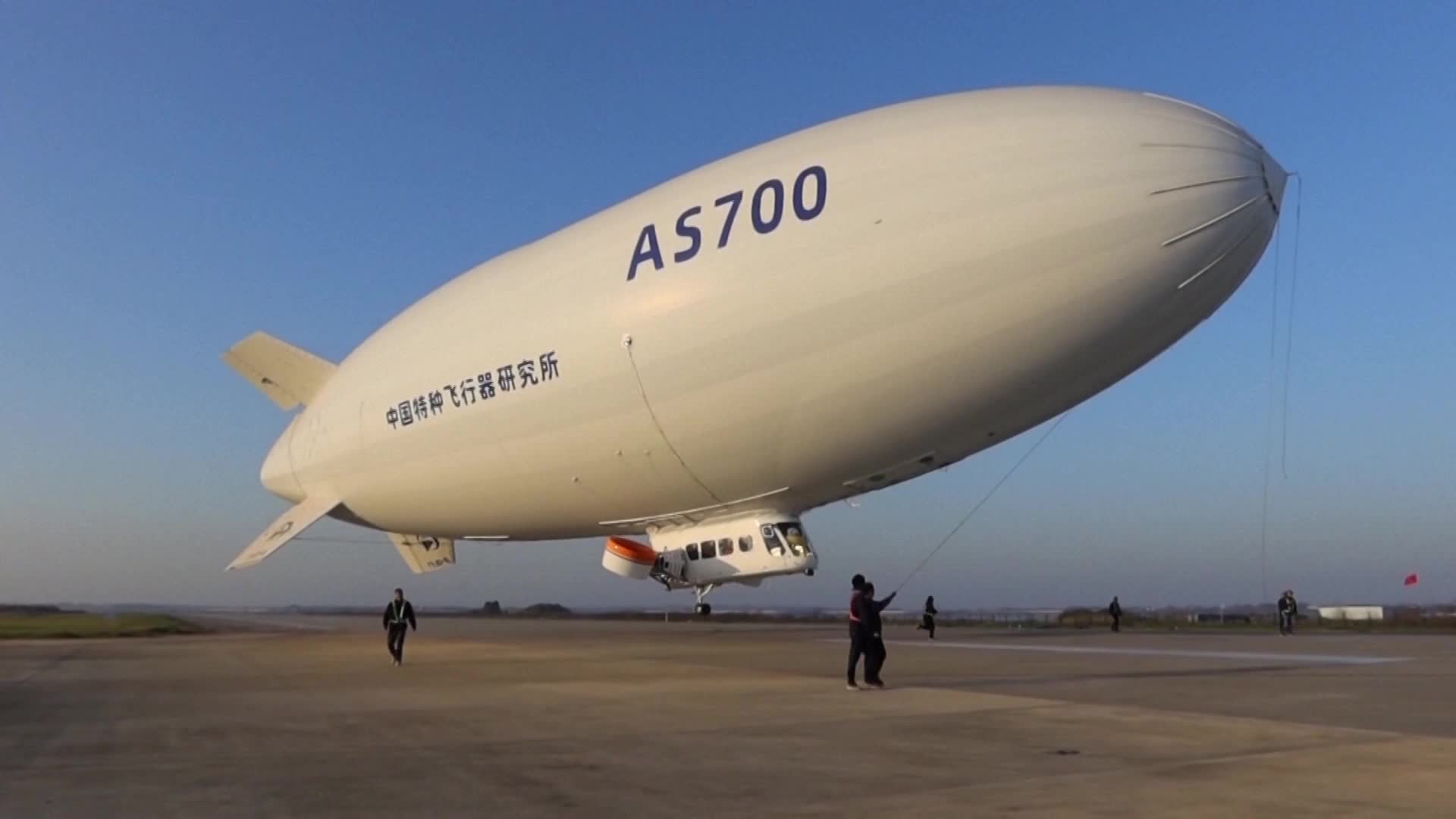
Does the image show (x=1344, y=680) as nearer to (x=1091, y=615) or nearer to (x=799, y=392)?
(x=799, y=392)

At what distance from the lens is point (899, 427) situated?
16.0 m

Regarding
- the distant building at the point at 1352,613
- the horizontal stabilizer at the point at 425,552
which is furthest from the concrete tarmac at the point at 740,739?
the distant building at the point at 1352,613

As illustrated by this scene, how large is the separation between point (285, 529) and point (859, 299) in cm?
1923

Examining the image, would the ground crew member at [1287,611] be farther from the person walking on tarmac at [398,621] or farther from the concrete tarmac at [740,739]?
the person walking on tarmac at [398,621]

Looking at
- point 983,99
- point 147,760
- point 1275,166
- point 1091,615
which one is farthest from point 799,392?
point 1091,615

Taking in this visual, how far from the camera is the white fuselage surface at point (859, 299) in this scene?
1371 cm

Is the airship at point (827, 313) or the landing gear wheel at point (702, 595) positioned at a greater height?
the airship at point (827, 313)

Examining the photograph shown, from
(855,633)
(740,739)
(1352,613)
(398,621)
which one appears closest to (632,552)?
(398,621)

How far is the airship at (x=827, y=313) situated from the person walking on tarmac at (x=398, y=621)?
8.38 ft

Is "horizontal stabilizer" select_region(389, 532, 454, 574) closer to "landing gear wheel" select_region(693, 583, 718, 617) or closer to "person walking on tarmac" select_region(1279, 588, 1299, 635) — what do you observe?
"landing gear wheel" select_region(693, 583, 718, 617)

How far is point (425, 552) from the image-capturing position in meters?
31.0

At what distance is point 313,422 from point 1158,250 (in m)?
20.9

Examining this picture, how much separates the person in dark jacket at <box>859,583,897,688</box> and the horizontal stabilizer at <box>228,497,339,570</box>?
16.6 m

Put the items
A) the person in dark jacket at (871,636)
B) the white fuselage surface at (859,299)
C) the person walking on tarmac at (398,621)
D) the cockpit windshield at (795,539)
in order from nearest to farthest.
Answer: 1. the white fuselage surface at (859,299)
2. the person in dark jacket at (871,636)
3. the cockpit windshield at (795,539)
4. the person walking on tarmac at (398,621)
